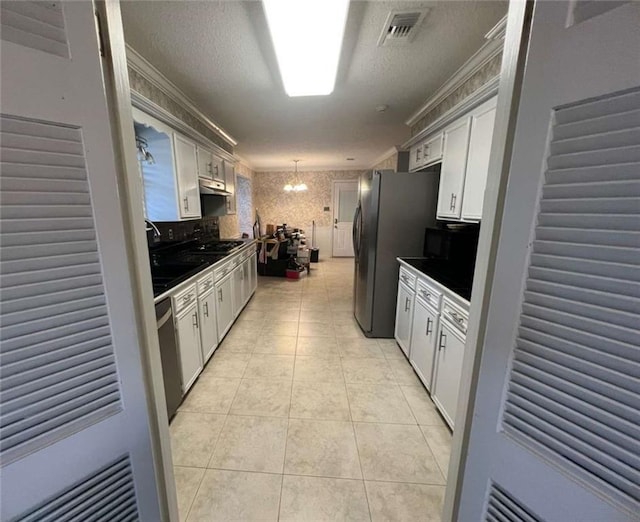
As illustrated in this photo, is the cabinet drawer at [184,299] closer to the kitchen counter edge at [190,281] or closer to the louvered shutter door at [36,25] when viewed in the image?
the kitchen counter edge at [190,281]

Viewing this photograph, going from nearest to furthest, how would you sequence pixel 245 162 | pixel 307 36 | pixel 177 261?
1. pixel 307 36
2. pixel 177 261
3. pixel 245 162

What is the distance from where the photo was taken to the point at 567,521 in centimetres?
60

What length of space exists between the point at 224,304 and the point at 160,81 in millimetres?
2141

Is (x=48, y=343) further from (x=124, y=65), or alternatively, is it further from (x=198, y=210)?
(x=198, y=210)

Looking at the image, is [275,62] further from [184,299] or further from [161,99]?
[184,299]

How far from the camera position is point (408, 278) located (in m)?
2.53

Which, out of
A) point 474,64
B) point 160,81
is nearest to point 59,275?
point 160,81

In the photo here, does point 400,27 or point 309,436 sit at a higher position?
point 400,27

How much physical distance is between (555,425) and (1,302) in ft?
4.13

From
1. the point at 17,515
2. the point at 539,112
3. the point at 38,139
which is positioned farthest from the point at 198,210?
the point at 539,112

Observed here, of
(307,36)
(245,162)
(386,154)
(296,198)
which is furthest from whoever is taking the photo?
(296,198)

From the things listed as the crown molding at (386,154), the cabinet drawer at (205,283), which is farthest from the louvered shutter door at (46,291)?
the crown molding at (386,154)

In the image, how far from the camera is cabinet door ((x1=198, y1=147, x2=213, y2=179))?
2824 millimetres

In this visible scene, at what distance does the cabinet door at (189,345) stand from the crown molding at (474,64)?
9.11 ft
